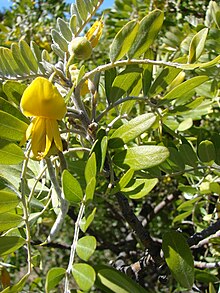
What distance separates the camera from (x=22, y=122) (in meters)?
0.69

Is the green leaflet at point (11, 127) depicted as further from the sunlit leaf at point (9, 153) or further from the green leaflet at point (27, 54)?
the green leaflet at point (27, 54)

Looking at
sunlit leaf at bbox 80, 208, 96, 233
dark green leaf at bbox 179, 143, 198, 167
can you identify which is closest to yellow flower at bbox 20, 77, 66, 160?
sunlit leaf at bbox 80, 208, 96, 233

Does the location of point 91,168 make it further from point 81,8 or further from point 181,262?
point 81,8

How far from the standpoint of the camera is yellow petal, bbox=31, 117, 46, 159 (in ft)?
2.19

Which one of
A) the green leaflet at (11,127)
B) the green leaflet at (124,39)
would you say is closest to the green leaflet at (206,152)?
the green leaflet at (124,39)

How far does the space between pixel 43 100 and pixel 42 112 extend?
22mm

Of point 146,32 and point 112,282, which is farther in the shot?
point 146,32

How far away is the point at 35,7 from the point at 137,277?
212cm

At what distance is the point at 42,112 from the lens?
662 millimetres

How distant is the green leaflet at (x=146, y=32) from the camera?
0.71 meters

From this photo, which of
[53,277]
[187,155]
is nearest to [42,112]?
[53,277]

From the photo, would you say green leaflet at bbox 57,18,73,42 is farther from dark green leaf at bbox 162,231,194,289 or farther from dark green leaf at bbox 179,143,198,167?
dark green leaf at bbox 162,231,194,289

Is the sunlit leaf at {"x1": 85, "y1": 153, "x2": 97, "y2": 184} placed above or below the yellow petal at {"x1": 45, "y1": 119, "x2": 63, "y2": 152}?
below

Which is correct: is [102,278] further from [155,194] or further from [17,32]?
[17,32]
